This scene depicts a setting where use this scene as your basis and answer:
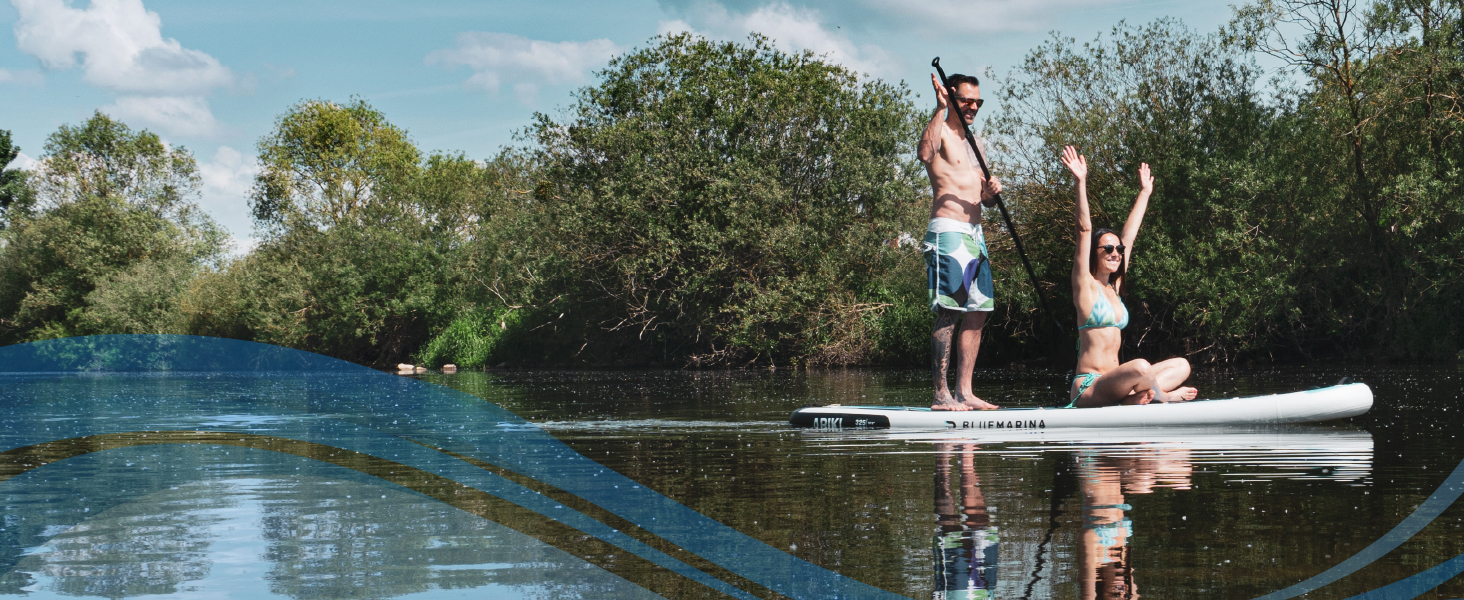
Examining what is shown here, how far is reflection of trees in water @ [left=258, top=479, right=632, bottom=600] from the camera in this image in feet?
11.5

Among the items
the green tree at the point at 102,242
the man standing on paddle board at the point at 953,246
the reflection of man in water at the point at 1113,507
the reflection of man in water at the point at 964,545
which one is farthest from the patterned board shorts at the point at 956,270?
the green tree at the point at 102,242

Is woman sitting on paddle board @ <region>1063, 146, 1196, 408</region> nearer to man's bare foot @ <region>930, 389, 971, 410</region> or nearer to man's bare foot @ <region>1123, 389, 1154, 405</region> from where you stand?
man's bare foot @ <region>1123, 389, 1154, 405</region>

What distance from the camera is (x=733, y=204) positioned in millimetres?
31484

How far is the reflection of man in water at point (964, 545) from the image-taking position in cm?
329

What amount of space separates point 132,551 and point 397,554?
1.03 m

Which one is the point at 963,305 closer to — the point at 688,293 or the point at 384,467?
the point at 384,467

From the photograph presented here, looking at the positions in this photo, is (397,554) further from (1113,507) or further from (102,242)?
(102,242)

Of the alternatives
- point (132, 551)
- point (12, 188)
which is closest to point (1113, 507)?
point (132, 551)

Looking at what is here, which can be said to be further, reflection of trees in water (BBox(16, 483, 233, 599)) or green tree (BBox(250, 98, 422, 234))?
green tree (BBox(250, 98, 422, 234))

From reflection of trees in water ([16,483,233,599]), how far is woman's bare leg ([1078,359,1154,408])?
6.12 meters

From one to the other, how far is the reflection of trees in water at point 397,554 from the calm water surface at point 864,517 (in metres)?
0.02
